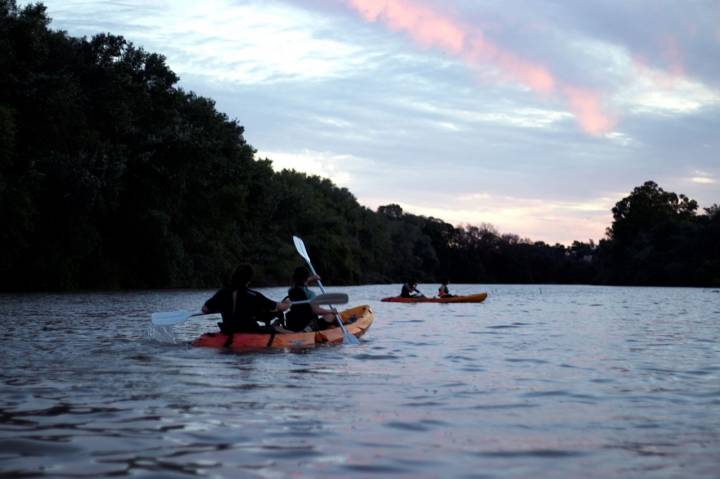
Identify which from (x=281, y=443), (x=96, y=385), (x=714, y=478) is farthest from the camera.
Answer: (x=96, y=385)

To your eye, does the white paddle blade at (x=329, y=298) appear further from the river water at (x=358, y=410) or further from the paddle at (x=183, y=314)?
the river water at (x=358, y=410)

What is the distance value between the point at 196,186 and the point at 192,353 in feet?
115

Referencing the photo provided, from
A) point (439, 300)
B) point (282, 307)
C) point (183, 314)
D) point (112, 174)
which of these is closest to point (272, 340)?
point (282, 307)

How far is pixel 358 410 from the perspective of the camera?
670 cm

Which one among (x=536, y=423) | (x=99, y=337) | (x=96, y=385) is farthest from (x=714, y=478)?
(x=99, y=337)

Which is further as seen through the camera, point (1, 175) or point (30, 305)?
point (1, 175)

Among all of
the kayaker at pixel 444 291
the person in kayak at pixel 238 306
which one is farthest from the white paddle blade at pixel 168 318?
the kayaker at pixel 444 291

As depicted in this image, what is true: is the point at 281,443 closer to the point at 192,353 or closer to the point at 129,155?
the point at 192,353

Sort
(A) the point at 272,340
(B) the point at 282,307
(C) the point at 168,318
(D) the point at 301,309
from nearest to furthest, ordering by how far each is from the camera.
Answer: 1. (A) the point at 272,340
2. (B) the point at 282,307
3. (C) the point at 168,318
4. (D) the point at 301,309

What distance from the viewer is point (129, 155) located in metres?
39.7

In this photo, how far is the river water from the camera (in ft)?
15.8

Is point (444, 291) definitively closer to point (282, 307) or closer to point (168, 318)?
point (168, 318)

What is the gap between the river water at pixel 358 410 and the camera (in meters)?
4.82

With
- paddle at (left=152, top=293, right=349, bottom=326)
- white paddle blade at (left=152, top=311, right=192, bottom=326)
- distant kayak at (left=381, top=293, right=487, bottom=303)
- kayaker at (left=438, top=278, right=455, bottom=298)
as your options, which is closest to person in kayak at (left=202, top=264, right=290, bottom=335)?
paddle at (left=152, top=293, right=349, bottom=326)
